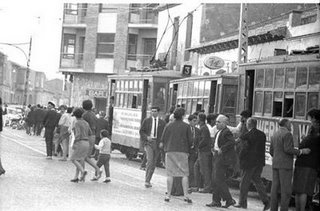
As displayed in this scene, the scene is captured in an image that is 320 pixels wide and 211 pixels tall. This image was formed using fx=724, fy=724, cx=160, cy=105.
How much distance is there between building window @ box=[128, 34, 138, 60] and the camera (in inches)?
2087

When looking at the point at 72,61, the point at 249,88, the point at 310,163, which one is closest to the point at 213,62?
the point at 249,88

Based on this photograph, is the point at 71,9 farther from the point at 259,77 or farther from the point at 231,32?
the point at 259,77

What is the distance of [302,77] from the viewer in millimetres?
15547

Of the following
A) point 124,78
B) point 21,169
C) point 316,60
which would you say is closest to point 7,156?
point 21,169

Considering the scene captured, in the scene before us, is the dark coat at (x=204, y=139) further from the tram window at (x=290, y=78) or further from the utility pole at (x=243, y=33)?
the utility pole at (x=243, y=33)

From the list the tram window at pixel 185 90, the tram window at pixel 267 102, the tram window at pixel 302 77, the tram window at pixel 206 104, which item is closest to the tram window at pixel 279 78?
the tram window at pixel 267 102

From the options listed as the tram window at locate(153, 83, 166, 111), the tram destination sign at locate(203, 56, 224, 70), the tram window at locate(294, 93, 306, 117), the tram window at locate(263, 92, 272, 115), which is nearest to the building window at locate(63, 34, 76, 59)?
the tram destination sign at locate(203, 56, 224, 70)

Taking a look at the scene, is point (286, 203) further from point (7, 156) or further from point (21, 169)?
point (7, 156)

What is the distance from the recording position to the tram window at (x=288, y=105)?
15809mm

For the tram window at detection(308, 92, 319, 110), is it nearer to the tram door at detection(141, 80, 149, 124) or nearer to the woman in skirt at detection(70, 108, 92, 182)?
the woman in skirt at detection(70, 108, 92, 182)

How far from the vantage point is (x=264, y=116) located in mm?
16750

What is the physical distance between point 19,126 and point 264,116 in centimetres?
3847

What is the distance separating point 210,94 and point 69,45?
116 feet

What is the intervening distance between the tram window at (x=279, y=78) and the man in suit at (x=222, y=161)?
2517mm
